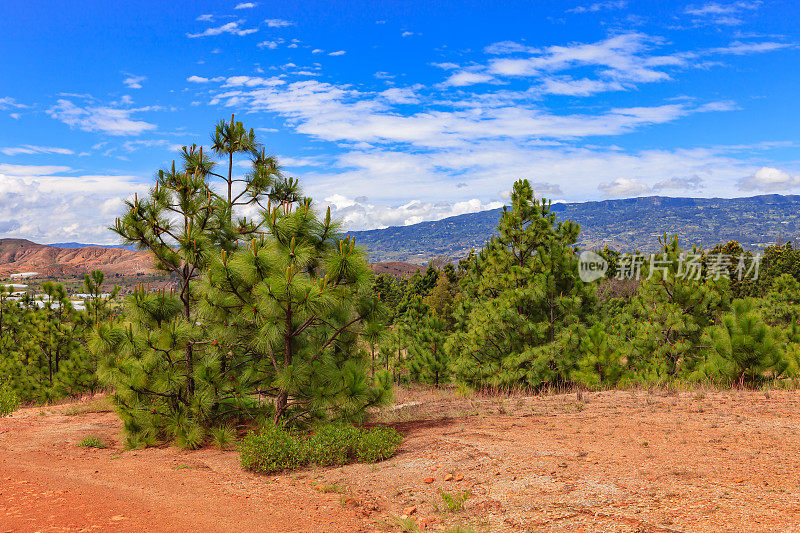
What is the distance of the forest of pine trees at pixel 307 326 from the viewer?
8.51 m

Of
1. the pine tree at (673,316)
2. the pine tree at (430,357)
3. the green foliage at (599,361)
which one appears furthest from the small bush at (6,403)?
the pine tree at (673,316)

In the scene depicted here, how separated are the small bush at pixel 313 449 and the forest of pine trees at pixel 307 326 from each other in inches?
41.4

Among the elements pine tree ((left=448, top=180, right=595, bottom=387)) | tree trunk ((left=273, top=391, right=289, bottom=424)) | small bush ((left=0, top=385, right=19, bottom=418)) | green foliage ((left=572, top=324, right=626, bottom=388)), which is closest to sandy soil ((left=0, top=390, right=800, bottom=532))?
tree trunk ((left=273, top=391, right=289, bottom=424))

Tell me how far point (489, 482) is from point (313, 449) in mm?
2887

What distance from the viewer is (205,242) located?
9695 millimetres

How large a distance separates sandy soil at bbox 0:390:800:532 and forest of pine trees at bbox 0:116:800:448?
1.45 metres

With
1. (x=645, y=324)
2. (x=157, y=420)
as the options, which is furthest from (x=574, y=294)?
(x=157, y=420)

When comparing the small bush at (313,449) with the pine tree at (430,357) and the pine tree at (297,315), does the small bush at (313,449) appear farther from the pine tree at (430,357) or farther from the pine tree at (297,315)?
the pine tree at (430,357)

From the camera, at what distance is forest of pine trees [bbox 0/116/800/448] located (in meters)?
8.51

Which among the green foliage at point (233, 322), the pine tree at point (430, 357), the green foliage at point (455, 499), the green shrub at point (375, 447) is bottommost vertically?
the pine tree at point (430, 357)

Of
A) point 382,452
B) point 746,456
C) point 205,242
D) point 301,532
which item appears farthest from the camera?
point 205,242

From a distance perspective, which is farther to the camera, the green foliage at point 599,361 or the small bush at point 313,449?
the green foliage at point 599,361

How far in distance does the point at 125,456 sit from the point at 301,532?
5.86 metres

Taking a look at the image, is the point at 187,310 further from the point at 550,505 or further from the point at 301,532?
the point at 550,505
